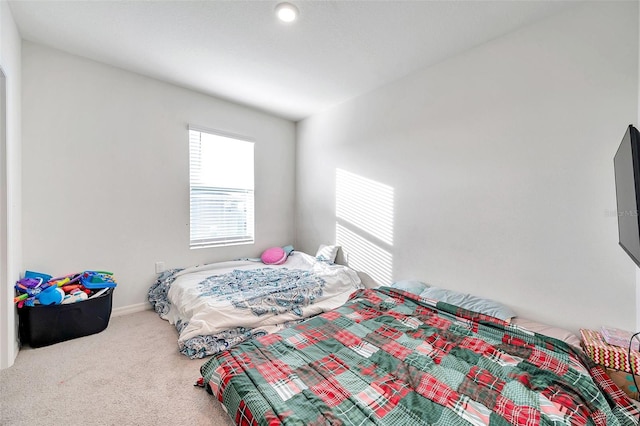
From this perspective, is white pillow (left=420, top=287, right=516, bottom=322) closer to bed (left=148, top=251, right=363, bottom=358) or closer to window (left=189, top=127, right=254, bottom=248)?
bed (left=148, top=251, right=363, bottom=358)

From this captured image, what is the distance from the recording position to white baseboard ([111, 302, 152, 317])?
8.57 ft

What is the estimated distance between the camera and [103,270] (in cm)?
256

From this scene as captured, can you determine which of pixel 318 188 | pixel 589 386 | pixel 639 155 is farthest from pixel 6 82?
pixel 589 386

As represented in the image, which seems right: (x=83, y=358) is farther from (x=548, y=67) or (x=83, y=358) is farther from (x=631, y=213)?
(x=548, y=67)

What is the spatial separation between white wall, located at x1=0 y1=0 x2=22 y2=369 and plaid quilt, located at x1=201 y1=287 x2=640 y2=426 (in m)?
1.54

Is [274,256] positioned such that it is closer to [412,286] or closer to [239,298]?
[239,298]

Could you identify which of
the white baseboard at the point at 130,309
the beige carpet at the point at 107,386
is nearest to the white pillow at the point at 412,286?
the beige carpet at the point at 107,386

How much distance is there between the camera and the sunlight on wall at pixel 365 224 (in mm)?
2893

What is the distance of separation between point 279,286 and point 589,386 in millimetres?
2165

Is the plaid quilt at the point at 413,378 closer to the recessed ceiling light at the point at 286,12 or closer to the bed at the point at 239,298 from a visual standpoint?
the bed at the point at 239,298

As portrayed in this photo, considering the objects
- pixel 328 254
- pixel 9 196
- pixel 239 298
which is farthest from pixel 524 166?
pixel 9 196

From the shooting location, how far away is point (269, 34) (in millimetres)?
2074

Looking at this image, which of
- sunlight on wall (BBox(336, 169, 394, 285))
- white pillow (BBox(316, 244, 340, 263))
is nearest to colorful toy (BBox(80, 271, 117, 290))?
white pillow (BBox(316, 244, 340, 263))

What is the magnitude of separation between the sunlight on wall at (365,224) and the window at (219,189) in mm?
1309
